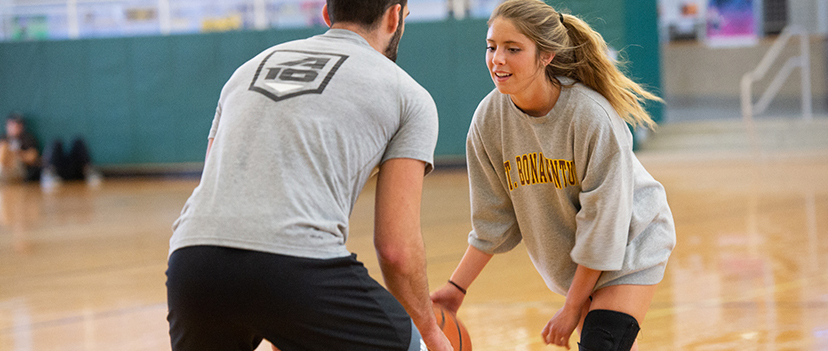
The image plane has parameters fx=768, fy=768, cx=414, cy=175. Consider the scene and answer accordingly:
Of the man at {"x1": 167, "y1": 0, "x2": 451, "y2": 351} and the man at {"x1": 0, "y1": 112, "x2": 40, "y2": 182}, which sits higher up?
the man at {"x1": 167, "y1": 0, "x2": 451, "y2": 351}

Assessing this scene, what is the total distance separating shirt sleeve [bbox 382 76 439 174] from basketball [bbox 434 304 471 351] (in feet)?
2.44

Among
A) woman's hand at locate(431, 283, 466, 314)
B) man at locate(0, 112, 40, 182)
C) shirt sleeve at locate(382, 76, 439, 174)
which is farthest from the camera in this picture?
man at locate(0, 112, 40, 182)

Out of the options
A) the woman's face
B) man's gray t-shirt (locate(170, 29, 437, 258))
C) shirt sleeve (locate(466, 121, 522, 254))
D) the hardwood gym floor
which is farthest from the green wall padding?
man's gray t-shirt (locate(170, 29, 437, 258))

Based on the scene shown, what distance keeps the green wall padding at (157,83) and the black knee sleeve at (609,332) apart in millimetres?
10373

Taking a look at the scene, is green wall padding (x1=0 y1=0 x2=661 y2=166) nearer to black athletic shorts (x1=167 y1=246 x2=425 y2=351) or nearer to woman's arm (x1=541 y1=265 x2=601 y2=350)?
woman's arm (x1=541 y1=265 x2=601 y2=350)

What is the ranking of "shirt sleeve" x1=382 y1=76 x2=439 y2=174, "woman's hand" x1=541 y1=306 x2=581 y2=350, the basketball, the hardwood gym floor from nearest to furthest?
"shirt sleeve" x1=382 y1=76 x2=439 y2=174, "woman's hand" x1=541 y1=306 x2=581 y2=350, the basketball, the hardwood gym floor

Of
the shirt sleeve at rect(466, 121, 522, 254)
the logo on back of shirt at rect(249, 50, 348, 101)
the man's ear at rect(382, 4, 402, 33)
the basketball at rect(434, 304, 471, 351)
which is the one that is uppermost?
the man's ear at rect(382, 4, 402, 33)

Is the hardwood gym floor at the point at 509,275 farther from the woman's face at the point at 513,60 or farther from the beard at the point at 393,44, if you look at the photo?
the beard at the point at 393,44

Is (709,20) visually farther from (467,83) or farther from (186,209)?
(186,209)

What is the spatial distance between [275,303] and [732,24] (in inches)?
615

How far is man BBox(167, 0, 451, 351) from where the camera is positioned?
1510 mm

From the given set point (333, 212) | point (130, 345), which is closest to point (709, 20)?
point (130, 345)

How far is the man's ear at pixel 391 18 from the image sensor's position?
1804 millimetres

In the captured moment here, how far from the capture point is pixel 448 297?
245cm
